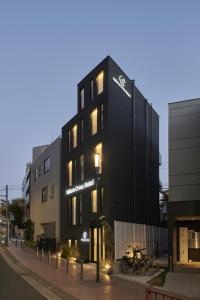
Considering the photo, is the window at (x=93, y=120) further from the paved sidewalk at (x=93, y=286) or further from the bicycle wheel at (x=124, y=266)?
the paved sidewalk at (x=93, y=286)

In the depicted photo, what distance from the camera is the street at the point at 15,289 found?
18781 mm

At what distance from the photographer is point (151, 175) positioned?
49.9 metres

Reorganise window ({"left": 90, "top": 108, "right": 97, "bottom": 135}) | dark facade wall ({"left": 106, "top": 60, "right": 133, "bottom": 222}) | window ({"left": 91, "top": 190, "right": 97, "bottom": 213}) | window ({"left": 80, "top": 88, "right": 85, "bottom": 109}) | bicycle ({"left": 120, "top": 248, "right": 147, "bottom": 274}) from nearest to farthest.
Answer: bicycle ({"left": 120, "top": 248, "right": 147, "bottom": 274}), dark facade wall ({"left": 106, "top": 60, "right": 133, "bottom": 222}), window ({"left": 91, "top": 190, "right": 97, "bottom": 213}), window ({"left": 90, "top": 108, "right": 97, "bottom": 135}), window ({"left": 80, "top": 88, "right": 85, "bottom": 109})

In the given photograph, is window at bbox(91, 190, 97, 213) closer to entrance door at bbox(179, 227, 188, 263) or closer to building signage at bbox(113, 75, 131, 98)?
entrance door at bbox(179, 227, 188, 263)

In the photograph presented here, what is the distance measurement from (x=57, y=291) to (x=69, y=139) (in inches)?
1137

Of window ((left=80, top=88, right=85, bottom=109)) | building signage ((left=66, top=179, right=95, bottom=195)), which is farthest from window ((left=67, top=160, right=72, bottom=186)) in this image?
window ((left=80, top=88, right=85, bottom=109))

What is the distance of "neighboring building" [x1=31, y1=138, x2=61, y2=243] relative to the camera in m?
55.3

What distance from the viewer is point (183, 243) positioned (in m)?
34.8

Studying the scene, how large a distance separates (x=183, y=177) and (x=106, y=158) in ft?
20.9

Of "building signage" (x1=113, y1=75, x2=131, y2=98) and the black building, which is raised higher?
"building signage" (x1=113, y1=75, x2=131, y2=98)

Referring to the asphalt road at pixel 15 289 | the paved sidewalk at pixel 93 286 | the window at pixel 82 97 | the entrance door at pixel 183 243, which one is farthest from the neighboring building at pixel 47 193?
the asphalt road at pixel 15 289

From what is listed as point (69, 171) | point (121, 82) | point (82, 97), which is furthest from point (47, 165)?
point (121, 82)

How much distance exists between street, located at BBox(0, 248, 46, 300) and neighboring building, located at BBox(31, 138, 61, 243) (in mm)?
26801

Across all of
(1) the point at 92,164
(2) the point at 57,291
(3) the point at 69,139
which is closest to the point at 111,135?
(1) the point at 92,164
